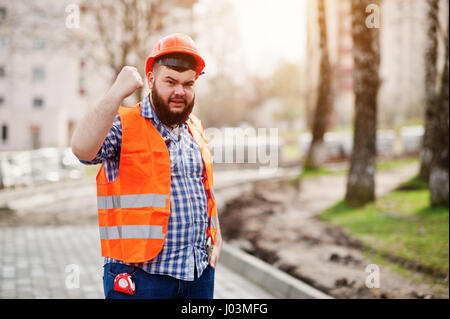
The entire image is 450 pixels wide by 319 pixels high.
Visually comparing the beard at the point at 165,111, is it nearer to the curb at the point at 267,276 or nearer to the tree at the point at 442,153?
the curb at the point at 267,276

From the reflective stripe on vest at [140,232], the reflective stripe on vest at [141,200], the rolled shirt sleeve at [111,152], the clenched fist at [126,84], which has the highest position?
the clenched fist at [126,84]

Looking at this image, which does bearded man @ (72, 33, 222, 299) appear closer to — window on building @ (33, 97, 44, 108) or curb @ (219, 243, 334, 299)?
curb @ (219, 243, 334, 299)

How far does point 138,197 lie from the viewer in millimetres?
2787

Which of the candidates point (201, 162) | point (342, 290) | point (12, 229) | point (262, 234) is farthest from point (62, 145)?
point (201, 162)

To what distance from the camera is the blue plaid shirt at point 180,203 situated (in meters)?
2.82

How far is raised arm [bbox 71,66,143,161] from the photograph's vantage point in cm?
257

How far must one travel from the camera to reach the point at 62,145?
146 feet

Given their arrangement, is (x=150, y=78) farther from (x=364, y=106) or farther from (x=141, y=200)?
(x=364, y=106)

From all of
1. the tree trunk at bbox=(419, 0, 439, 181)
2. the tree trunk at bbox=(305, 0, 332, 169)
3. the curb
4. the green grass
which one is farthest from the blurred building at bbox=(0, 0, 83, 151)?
the curb

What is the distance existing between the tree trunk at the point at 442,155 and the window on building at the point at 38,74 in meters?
40.9

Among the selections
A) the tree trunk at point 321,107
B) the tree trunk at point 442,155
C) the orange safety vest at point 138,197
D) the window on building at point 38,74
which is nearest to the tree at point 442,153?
the tree trunk at point 442,155

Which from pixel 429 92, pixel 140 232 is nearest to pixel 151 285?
pixel 140 232
